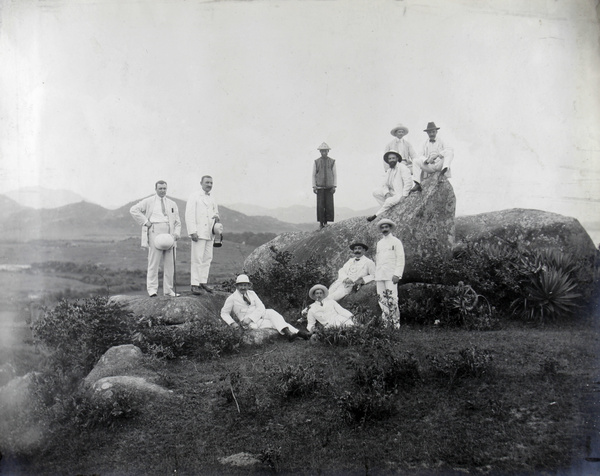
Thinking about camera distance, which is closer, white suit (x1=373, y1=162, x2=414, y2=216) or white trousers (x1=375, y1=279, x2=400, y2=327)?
white trousers (x1=375, y1=279, x2=400, y2=327)

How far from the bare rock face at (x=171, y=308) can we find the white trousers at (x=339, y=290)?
2.22 metres

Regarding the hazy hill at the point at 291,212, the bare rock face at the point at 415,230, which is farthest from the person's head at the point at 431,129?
the hazy hill at the point at 291,212

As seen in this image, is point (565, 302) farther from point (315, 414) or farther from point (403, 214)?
point (315, 414)

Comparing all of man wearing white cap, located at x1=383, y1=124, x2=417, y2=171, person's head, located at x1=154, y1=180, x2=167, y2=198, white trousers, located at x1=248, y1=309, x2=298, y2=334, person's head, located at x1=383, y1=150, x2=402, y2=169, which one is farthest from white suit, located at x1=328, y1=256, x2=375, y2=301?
person's head, located at x1=154, y1=180, x2=167, y2=198

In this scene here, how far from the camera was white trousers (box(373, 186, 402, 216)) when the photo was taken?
11188mm

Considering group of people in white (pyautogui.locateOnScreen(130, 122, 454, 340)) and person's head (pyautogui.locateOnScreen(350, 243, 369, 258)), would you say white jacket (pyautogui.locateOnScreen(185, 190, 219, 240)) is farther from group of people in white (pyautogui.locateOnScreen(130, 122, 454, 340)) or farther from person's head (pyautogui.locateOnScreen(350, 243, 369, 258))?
person's head (pyautogui.locateOnScreen(350, 243, 369, 258))

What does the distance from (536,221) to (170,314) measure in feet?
25.9

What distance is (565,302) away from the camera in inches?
379

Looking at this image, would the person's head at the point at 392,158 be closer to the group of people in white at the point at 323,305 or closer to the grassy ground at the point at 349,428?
the group of people in white at the point at 323,305

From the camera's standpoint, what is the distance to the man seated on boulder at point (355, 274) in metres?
10.2

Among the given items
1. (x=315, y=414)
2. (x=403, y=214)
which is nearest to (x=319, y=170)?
(x=403, y=214)

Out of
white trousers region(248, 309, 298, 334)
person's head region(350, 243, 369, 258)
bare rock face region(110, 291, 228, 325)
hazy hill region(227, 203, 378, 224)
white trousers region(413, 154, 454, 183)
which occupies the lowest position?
white trousers region(248, 309, 298, 334)

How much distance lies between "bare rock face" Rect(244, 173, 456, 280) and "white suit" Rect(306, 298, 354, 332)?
1959mm

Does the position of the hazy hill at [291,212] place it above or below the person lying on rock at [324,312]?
above
